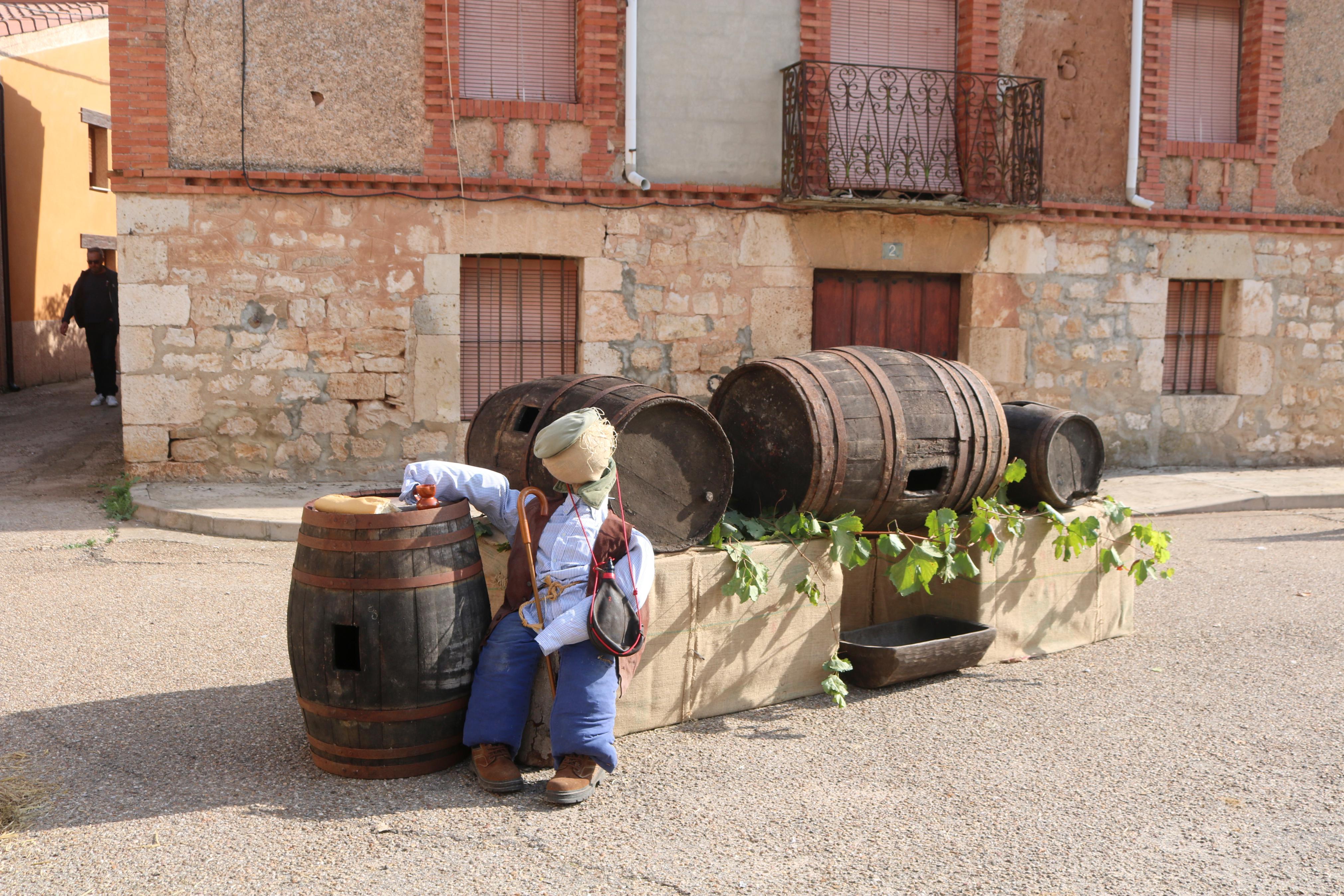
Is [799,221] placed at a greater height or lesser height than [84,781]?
greater

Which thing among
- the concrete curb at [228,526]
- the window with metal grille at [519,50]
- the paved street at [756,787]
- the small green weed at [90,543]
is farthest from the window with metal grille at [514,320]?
the paved street at [756,787]

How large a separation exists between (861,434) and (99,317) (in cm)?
1047

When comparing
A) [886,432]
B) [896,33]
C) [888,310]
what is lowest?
[886,432]

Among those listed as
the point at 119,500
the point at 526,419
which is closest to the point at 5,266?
the point at 119,500

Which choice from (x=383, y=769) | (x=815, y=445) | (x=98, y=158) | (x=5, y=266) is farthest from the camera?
(x=98, y=158)

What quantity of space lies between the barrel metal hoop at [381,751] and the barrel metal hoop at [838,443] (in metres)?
1.85

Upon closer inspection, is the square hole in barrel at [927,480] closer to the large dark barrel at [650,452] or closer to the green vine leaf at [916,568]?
the green vine leaf at [916,568]

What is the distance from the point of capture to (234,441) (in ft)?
29.8

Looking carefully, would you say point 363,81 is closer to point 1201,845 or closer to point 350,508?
point 350,508

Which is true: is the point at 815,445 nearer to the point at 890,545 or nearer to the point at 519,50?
the point at 890,545

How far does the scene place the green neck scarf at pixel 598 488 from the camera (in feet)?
12.3

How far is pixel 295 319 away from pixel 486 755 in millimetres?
6251

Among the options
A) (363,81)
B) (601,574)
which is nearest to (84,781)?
(601,574)

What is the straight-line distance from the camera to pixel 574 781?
3.54 metres
